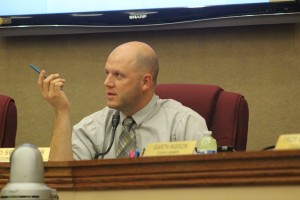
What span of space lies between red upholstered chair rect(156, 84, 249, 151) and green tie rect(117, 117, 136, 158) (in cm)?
25

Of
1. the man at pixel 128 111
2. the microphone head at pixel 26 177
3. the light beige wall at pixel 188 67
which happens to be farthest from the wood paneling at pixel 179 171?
the light beige wall at pixel 188 67

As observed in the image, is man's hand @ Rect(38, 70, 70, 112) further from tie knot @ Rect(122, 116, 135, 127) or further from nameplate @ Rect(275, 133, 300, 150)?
nameplate @ Rect(275, 133, 300, 150)

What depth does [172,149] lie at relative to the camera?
1.70 meters

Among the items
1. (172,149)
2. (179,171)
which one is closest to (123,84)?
(172,149)

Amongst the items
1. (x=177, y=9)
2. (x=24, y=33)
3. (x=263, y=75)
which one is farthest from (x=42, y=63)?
(x=263, y=75)

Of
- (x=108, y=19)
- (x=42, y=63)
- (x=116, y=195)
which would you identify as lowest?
(x=116, y=195)

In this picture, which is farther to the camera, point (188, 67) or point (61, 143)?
point (188, 67)

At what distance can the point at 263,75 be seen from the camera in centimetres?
333

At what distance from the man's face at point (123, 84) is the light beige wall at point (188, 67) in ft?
1.90

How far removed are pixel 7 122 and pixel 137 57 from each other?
0.62 meters

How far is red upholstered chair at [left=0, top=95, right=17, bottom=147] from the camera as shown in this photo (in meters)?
2.94

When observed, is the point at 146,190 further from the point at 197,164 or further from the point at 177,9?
the point at 177,9

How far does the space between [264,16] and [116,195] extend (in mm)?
1792

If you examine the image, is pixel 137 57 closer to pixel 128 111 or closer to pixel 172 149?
pixel 128 111
